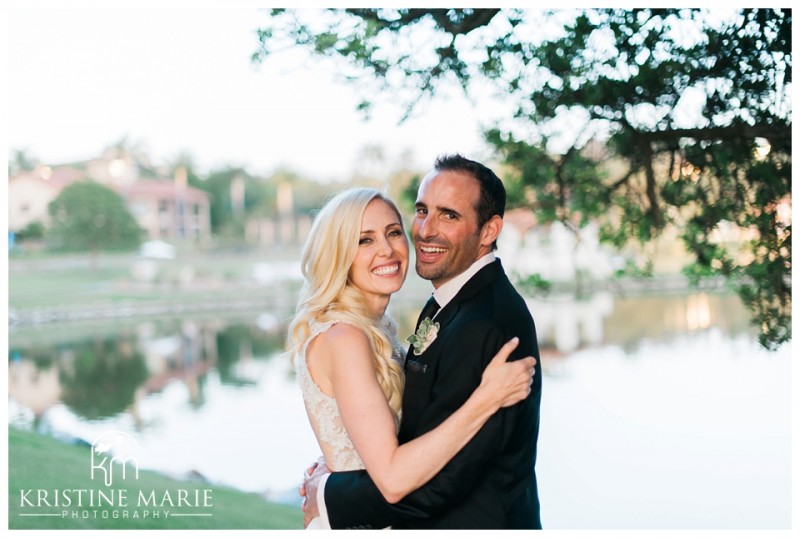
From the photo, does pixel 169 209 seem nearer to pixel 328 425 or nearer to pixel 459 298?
pixel 328 425

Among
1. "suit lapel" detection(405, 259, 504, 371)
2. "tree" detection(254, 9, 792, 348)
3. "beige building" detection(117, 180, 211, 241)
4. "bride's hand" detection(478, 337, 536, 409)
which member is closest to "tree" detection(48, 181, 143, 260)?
"beige building" detection(117, 180, 211, 241)

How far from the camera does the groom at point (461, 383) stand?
2029 millimetres

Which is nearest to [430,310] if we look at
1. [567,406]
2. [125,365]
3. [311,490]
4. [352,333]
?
[352,333]

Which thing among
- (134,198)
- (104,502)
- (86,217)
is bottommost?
(104,502)

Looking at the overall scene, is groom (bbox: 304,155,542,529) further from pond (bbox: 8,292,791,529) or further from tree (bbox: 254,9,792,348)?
Result: pond (bbox: 8,292,791,529)

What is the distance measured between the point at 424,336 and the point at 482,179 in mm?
469

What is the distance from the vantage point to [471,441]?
1983 mm

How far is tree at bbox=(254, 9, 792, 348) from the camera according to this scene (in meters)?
4.28

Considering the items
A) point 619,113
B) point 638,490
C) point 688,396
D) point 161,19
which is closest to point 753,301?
point 619,113

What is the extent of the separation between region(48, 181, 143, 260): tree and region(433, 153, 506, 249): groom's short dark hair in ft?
87.4

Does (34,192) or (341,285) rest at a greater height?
(34,192)

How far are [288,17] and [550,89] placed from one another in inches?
55.9

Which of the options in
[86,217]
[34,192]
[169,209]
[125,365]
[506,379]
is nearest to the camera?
→ [506,379]

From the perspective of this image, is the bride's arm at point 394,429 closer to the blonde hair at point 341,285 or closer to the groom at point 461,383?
the groom at point 461,383
